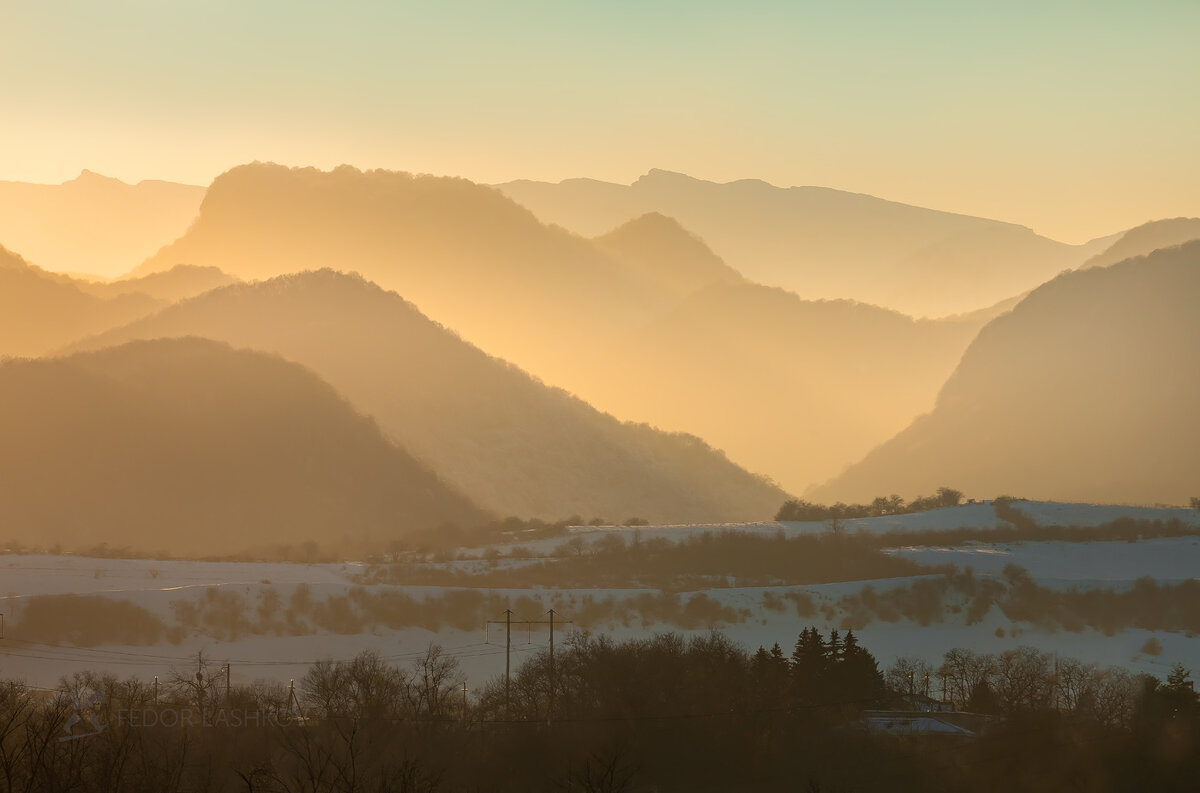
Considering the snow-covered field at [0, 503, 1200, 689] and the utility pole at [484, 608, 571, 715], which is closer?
the utility pole at [484, 608, 571, 715]

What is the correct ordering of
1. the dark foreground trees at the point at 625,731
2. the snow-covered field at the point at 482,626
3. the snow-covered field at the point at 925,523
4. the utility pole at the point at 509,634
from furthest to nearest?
the snow-covered field at the point at 925,523, the snow-covered field at the point at 482,626, the utility pole at the point at 509,634, the dark foreground trees at the point at 625,731

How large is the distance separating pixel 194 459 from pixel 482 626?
7006cm

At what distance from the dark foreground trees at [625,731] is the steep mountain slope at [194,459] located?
7354 centimetres

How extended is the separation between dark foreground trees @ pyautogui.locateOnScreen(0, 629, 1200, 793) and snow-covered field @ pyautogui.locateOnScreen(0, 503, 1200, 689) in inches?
396

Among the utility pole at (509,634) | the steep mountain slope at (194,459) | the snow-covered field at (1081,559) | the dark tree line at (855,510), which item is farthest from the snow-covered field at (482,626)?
the steep mountain slope at (194,459)

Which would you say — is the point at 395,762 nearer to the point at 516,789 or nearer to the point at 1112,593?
the point at 516,789

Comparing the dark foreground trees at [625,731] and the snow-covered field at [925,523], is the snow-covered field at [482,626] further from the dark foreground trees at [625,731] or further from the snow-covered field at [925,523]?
the dark foreground trees at [625,731]

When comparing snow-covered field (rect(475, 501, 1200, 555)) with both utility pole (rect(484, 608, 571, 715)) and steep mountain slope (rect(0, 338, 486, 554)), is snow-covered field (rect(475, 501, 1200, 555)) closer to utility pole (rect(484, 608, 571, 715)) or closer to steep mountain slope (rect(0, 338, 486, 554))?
steep mountain slope (rect(0, 338, 486, 554))

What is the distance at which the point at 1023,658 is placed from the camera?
102m

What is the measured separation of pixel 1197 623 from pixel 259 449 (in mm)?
93036

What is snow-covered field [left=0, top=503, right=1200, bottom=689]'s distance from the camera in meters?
95.2

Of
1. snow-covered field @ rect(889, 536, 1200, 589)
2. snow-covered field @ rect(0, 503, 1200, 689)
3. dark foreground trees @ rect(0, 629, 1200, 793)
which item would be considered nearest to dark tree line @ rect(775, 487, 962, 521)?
snow-covered field @ rect(889, 536, 1200, 589)

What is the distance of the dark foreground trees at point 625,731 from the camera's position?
215 feet

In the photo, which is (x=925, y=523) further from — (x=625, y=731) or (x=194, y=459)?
(x=625, y=731)
